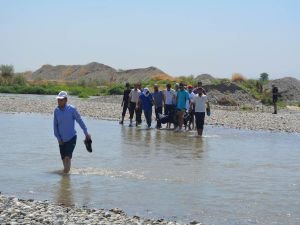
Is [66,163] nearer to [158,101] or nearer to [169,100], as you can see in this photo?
[169,100]

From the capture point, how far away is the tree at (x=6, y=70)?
8056cm

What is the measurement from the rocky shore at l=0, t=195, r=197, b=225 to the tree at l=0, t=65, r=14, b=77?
72.8m

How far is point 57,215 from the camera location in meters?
8.77

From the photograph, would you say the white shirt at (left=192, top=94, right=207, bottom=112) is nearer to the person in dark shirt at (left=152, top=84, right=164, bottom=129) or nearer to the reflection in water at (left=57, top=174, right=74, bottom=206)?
the person in dark shirt at (left=152, top=84, right=164, bottom=129)

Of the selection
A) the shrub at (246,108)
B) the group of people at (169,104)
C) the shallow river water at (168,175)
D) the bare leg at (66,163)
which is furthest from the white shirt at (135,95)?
the shrub at (246,108)

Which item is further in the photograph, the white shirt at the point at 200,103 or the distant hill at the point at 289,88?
the distant hill at the point at 289,88

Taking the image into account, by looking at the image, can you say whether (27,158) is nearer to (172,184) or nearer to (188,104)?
(172,184)

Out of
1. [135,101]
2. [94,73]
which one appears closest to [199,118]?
[135,101]

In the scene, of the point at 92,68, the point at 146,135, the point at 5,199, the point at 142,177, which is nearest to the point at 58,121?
the point at 142,177

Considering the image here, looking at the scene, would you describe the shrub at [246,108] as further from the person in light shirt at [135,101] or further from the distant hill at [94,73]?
the distant hill at [94,73]

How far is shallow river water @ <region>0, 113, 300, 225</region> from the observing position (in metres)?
9.84

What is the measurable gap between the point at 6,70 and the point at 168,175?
240ft

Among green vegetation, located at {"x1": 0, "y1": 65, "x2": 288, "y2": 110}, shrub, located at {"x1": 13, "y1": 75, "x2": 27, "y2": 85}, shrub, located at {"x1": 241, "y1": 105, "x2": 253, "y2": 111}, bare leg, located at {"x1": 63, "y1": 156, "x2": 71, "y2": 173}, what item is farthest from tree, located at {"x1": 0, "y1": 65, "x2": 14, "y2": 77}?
bare leg, located at {"x1": 63, "y1": 156, "x2": 71, "y2": 173}

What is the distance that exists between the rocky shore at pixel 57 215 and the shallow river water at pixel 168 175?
0.47 metres
